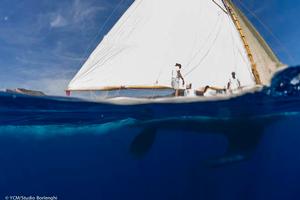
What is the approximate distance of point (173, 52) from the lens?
29.9 ft

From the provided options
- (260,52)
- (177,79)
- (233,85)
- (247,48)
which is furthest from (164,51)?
(260,52)

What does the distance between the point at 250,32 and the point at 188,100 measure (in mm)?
3146

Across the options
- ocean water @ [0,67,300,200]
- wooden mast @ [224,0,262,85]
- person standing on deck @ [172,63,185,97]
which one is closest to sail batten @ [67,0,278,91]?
wooden mast @ [224,0,262,85]

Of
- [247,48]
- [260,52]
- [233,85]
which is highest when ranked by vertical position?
[247,48]

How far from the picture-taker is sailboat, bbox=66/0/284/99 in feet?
26.6

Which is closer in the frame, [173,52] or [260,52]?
[260,52]

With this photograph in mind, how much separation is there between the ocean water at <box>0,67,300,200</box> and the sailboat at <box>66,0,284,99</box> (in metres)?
0.88

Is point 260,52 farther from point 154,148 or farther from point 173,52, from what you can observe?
point 154,148

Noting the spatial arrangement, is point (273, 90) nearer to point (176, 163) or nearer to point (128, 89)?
point (128, 89)

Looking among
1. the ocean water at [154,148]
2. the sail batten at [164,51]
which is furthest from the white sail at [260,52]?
the ocean water at [154,148]


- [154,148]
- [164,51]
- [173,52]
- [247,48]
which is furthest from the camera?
[154,148]

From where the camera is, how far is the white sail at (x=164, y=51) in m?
8.23

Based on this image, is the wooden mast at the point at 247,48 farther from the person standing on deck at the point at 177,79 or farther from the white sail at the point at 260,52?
the person standing on deck at the point at 177,79

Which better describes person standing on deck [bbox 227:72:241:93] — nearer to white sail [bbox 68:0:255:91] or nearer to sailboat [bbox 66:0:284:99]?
sailboat [bbox 66:0:284:99]
